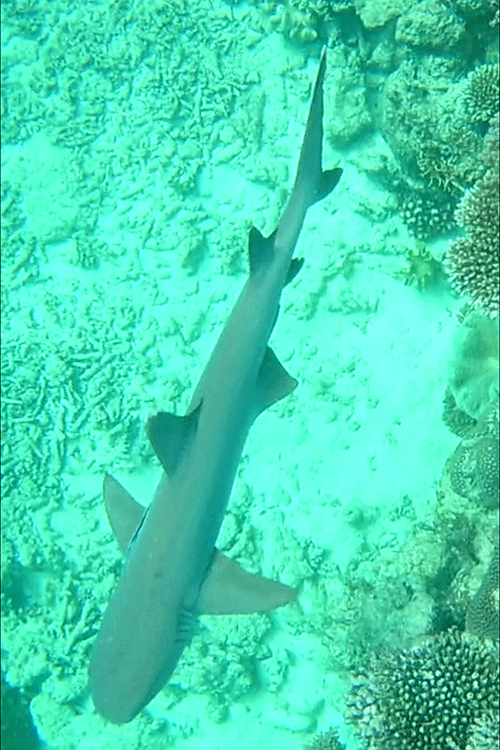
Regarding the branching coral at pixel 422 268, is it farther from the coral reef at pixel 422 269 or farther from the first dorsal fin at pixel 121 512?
the first dorsal fin at pixel 121 512

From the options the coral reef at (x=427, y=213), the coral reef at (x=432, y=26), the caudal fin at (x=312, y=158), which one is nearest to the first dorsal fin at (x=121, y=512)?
the caudal fin at (x=312, y=158)

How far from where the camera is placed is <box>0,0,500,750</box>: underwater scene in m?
6.60

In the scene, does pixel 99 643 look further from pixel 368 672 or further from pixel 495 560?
pixel 495 560

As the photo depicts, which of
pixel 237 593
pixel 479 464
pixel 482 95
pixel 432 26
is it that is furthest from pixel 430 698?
pixel 432 26

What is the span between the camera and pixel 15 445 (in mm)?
8945

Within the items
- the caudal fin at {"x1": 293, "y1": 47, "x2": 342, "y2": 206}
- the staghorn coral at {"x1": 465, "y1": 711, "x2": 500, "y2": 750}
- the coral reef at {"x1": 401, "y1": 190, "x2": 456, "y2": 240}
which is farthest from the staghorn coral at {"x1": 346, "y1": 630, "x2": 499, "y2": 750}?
the coral reef at {"x1": 401, "y1": 190, "x2": 456, "y2": 240}

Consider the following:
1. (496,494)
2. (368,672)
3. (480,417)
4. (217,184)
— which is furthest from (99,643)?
(217,184)

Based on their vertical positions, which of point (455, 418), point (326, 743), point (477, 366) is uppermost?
point (477, 366)

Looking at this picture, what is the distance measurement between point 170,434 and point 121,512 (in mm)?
1052

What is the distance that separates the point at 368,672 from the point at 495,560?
1244 millimetres

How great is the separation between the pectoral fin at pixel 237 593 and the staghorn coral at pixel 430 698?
6.04 feet

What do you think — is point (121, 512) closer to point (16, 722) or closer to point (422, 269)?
point (422, 269)

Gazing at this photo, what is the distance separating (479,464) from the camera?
6.45 meters

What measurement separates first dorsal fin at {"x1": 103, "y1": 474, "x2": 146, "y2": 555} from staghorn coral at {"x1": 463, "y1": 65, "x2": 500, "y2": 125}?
4.43 m
